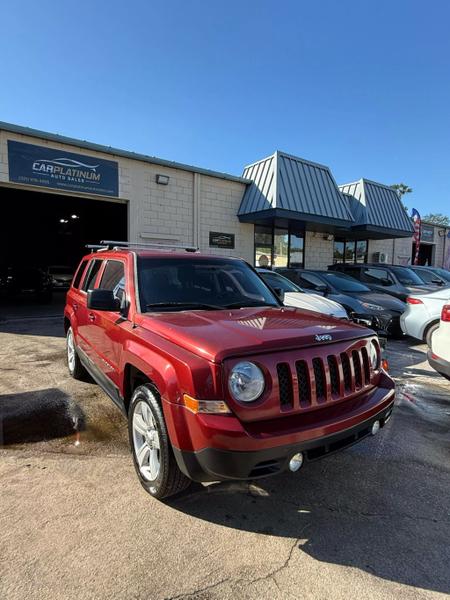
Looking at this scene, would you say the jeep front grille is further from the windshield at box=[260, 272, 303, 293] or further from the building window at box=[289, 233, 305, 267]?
the building window at box=[289, 233, 305, 267]

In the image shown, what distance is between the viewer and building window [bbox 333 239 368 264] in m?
19.4

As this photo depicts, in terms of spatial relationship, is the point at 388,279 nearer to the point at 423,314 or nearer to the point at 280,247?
the point at 423,314

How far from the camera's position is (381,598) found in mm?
1983

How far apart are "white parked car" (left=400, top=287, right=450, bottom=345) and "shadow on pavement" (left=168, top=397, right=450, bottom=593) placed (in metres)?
4.81

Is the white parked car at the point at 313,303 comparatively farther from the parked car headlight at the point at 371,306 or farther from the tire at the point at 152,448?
the tire at the point at 152,448

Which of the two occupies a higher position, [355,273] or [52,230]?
[52,230]

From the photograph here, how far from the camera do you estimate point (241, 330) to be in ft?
8.50

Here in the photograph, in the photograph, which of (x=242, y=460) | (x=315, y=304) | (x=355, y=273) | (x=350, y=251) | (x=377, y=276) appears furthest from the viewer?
(x=350, y=251)

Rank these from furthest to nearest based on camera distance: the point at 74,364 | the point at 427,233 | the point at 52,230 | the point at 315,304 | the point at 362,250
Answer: the point at 427,233, the point at 52,230, the point at 362,250, the point at 315,304, the point at 74,364

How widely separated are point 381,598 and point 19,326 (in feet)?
32.7

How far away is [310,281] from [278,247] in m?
6.31

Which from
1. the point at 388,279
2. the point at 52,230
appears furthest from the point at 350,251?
the point at 52,230

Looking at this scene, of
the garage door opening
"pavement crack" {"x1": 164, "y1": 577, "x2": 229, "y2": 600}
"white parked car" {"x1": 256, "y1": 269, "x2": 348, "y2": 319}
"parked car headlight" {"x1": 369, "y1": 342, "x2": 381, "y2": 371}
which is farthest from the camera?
the garage door opening

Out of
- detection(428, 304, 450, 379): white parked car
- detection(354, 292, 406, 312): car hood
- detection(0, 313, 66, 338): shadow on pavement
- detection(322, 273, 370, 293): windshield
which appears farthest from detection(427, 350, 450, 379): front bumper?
detection(0, 313, 66, 338): shadow on pavement
